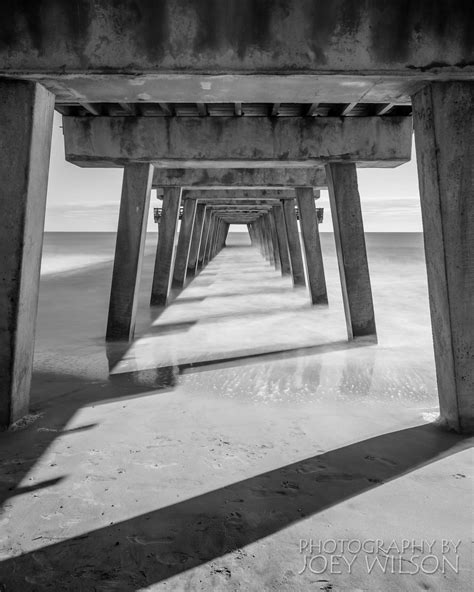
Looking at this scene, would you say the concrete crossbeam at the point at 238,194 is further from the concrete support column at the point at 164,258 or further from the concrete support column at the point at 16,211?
the concrete support column at the point at 16,211

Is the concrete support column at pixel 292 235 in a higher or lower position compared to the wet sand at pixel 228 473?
higher

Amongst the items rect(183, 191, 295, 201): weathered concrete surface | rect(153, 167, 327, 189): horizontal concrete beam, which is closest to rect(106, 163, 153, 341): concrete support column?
rect(153, 167, 327, 189): horizontal concrete beam

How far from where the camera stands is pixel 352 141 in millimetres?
7988

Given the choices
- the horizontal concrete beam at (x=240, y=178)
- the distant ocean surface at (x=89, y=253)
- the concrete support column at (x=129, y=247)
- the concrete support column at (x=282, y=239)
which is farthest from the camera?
the distant ocean surface at (x=89, y=253)

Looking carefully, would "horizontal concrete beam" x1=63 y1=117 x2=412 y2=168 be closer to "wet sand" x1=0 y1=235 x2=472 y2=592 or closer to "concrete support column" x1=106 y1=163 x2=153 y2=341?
"concrete support column" x1=106 y1=163 x2=153 y2=341

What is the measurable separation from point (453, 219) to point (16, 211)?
164 inches

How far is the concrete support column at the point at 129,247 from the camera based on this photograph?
848 centimetres

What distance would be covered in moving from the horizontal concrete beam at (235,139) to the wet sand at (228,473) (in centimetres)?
342

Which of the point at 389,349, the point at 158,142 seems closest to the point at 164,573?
the point at 389,349

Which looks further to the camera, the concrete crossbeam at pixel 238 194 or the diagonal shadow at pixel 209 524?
the concrete crossbeam at pixel 238 194

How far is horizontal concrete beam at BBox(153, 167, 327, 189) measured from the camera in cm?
1167

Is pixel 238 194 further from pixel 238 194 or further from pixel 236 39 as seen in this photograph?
pixel 236 39

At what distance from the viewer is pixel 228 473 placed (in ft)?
12.3

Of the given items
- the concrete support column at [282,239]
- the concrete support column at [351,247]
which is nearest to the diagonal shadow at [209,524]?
the concrete support column at [351,247]
